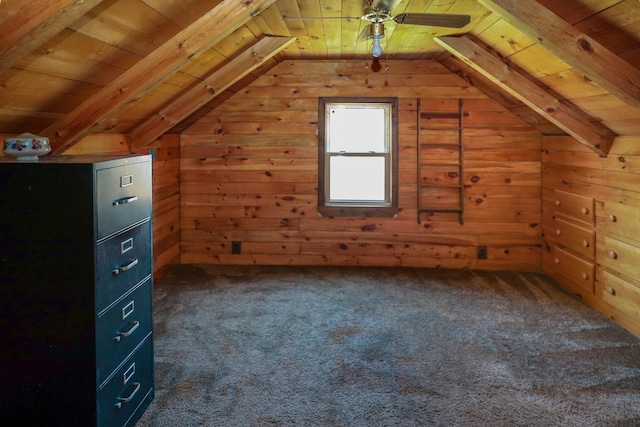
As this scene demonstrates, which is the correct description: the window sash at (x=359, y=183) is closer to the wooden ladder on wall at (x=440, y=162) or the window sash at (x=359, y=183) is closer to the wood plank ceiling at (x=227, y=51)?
the wooden ladder on wall at (x=440, y=162)

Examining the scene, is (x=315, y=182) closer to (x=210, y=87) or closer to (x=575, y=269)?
(x=210, y=87)

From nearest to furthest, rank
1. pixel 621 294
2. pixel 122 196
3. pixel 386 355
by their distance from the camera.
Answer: pixel 122 196
pixel 386 355
pixel 621 294

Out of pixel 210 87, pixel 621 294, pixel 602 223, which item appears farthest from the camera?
pixel 210 87

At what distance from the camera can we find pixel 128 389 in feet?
7.07

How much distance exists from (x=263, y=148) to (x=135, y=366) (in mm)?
3359

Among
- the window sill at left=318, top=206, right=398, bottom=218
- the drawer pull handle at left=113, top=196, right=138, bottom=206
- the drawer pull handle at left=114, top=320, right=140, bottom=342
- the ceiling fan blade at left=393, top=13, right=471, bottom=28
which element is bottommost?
the drawer pull handle at left=114, top=320, right=140, bottom=342

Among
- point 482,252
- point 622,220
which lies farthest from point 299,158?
point 622,220

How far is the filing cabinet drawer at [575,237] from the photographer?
4.04m

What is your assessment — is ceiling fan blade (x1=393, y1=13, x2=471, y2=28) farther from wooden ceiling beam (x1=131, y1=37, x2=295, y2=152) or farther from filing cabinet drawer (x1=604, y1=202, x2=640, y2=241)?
filing cabinet drawer (x1=604, y1=202, x2=640, y2=241)

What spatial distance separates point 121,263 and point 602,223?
11.7ft

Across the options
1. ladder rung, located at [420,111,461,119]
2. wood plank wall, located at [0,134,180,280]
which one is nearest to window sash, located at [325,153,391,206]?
ladder rung, located at [420,111,461,119]

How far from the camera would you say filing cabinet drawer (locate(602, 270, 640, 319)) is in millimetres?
3413

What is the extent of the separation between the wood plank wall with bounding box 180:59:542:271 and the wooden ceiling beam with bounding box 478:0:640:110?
2.38 m

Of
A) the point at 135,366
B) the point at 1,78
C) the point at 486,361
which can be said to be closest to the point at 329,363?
the point at 486,361
